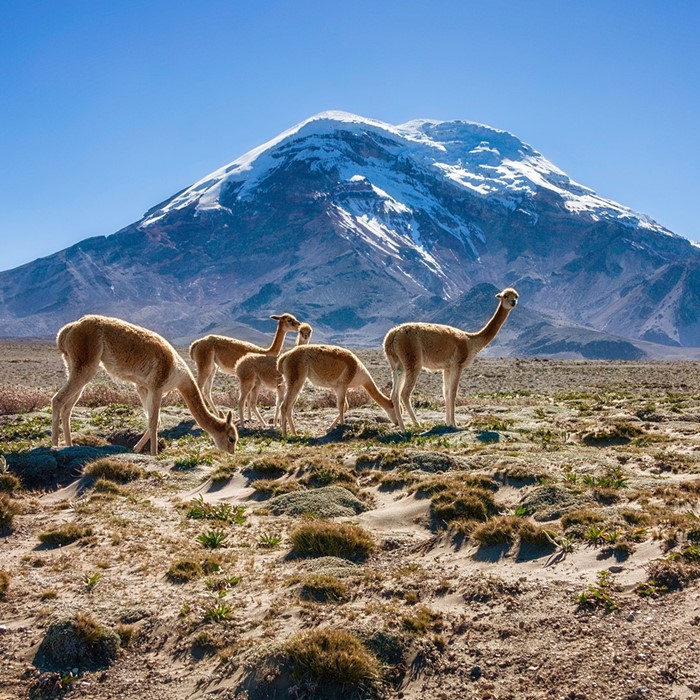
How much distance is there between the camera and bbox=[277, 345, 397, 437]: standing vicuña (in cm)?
1739

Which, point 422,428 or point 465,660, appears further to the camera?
point 422,428

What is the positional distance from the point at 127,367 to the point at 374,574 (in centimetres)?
813

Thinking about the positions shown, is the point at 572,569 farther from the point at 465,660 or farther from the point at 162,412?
the point at 162,412

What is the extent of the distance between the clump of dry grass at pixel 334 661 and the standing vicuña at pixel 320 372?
11.1 meters

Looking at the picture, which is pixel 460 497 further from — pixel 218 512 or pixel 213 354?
pixel 213 354

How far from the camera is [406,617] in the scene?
6859 millimetres

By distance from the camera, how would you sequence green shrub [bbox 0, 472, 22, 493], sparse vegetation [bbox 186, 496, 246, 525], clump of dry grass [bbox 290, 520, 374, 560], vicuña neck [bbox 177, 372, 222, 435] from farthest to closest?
1. vicuña neck [bbox 177, 372, 222, 435]
2. green shrub [bbox 0, 472, 22, 493]
3. sparse vegetation [bbox 186, 496, 246, 525]
4. clump of dry grass [bbox 290, 520, 374, 560]

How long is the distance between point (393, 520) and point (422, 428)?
7.43m

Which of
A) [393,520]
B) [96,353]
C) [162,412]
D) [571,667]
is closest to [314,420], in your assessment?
[162,412]

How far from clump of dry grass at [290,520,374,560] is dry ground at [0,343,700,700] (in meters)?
0.08

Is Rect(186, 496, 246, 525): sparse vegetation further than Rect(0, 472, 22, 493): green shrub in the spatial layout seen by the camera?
No

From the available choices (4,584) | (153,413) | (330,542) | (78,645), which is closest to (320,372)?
(153,413)

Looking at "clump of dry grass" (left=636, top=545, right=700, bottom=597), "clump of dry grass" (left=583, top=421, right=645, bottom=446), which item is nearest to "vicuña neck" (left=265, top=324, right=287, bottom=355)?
"clump of dry grass" (left=583, top=421, right=645, bottom=446)

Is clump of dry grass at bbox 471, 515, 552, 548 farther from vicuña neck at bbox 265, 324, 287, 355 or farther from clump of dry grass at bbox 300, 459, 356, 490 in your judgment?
vicuña neck at bbox 265, 324, 287, 355
